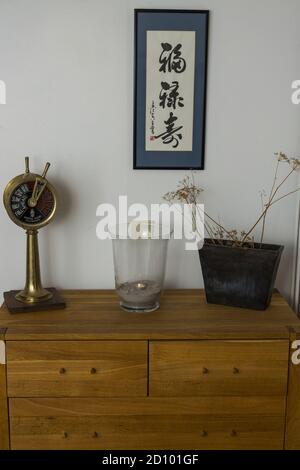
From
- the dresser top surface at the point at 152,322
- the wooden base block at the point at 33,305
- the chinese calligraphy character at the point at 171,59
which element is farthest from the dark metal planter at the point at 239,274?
the chinese calligraphy character at the point at 171,59

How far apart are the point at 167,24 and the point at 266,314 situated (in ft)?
3.53

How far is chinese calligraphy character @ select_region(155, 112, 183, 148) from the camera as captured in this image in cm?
190

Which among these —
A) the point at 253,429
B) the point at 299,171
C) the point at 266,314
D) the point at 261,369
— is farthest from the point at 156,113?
the point at 253,429

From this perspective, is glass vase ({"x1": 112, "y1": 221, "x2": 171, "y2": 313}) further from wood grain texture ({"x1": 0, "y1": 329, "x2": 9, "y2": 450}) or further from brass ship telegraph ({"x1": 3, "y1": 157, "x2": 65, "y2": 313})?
wood grain texture ({"x1": 0, "y1": 329, "x2": 9, "y2": 450})

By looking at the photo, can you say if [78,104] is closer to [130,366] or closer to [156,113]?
[156,113]

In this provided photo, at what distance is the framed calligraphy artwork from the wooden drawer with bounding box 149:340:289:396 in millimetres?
689

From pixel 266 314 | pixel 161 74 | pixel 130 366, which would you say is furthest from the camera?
pixel 161 74

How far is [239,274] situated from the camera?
1771 millimetres

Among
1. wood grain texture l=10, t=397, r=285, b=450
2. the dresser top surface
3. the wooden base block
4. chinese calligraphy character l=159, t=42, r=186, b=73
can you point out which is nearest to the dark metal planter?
the dresser top surface

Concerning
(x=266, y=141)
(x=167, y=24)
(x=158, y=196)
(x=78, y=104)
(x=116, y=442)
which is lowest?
(x=116, y=442)

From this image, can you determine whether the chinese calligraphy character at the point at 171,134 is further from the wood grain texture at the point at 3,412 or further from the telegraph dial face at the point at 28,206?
the wood grain texture at the point at 3,412

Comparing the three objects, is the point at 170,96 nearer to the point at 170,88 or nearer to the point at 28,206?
the point at 170,88

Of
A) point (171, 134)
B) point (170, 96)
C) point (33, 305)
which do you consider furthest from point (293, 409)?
point (170, 96)

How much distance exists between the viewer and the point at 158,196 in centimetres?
196
